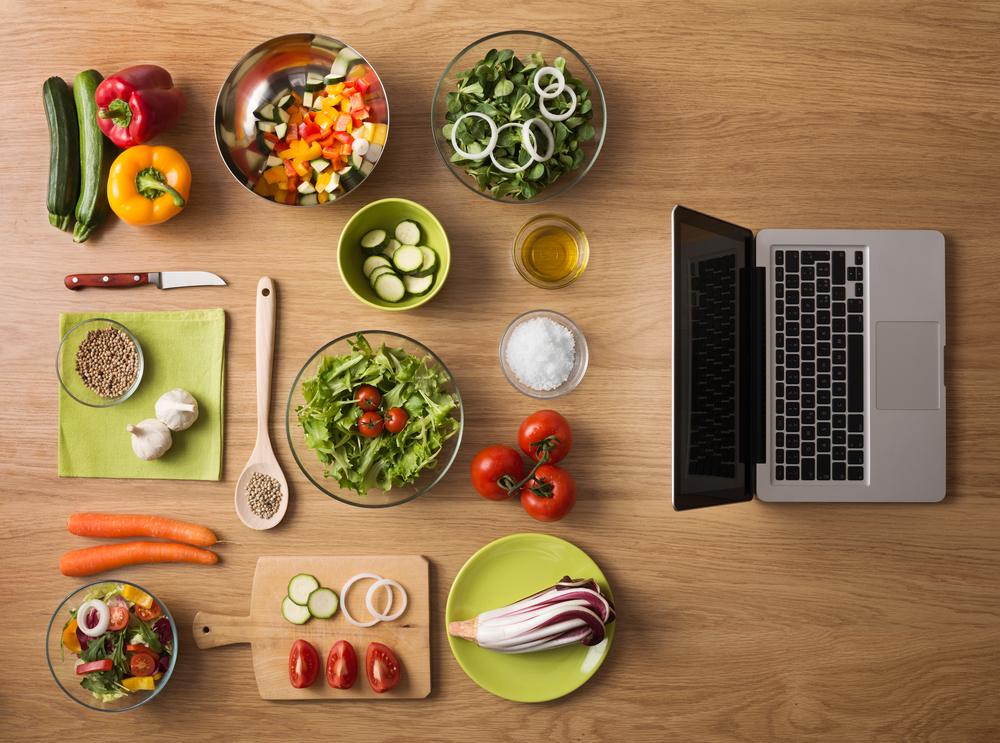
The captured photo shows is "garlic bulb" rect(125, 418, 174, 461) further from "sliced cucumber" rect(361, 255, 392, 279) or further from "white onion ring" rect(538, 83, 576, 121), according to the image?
"white onion ring" rect(538, 83, 576, 121)

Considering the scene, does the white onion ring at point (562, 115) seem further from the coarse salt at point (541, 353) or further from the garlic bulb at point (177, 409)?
the garlic bulb at point (177, 409)

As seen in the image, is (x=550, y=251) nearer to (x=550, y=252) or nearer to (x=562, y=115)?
(x=550, y=252)

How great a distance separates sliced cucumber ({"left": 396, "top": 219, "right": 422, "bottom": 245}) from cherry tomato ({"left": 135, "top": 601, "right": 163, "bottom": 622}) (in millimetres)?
1060

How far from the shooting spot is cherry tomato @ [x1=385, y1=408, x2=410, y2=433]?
136 centimetres

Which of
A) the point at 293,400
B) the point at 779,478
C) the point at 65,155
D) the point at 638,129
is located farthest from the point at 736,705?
the point at 65,155

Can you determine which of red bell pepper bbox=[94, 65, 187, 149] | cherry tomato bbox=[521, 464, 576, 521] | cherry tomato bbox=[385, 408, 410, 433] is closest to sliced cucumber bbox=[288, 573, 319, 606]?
cherry tomato bbox=[385, 408, 410, 433]

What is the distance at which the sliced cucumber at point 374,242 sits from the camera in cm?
146

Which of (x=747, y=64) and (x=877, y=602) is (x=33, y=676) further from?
(x=747, y=64)

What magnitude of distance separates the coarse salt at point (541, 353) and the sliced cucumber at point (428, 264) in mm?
252

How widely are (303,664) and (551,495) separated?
0.72m

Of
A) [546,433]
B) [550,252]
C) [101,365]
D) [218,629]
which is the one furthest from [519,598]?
[101,365]

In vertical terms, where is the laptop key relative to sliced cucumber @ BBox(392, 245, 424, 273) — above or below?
below

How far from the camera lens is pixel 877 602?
1505 mm

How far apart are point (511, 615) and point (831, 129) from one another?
1.43 m
